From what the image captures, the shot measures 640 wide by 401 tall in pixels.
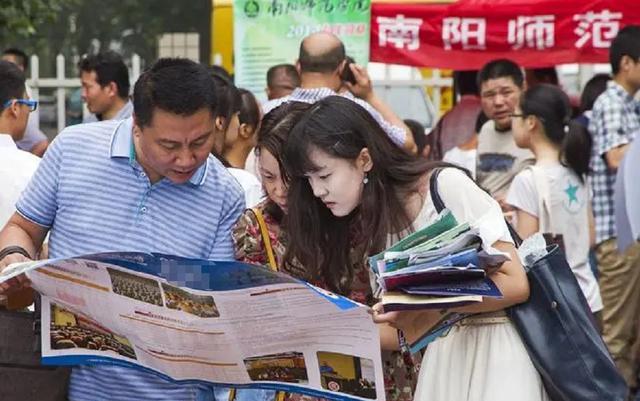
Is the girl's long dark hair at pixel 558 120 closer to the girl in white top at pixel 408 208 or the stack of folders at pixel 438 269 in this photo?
the girl in white top at pixel 408 208

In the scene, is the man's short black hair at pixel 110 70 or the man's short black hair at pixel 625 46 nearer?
the man's short black hair at pixel 625 46

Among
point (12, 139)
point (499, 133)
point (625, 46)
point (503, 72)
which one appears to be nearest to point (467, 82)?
point (503, 72)

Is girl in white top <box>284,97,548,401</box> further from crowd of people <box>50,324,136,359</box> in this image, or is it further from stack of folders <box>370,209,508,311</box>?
crowd of people <box>50,324,136,359</box>

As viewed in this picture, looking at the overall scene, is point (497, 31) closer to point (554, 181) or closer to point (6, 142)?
point (554, 181)

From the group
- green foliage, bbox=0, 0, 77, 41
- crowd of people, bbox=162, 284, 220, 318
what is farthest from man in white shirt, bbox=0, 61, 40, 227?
green foliage, bbox=0, 0, 77, 41

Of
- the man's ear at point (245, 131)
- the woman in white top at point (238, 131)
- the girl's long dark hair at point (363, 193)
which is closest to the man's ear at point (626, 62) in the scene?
the woman in white top at point (238, 131)

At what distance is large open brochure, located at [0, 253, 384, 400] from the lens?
3.83 m

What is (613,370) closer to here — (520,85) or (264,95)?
(520,85)

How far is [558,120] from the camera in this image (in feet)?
25.1

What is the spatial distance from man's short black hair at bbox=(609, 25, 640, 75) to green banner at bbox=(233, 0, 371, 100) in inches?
66.8

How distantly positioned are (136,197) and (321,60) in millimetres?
3326

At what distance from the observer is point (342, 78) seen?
7664 mm

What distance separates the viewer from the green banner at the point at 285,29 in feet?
31.7

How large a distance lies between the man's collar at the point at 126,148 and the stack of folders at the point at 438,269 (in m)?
0.68
